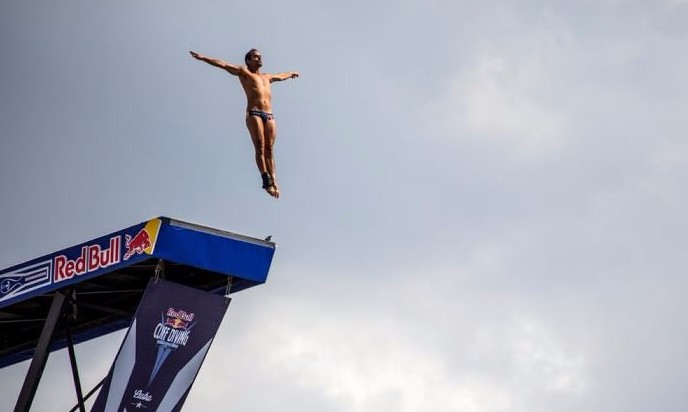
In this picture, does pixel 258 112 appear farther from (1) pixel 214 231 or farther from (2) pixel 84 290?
(2) pixel 84 290

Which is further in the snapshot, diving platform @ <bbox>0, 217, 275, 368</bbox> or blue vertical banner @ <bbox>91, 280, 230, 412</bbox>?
diving platform @ <bbox>0, 217, 275, 368</bbox>

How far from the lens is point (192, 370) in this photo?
65750 mm

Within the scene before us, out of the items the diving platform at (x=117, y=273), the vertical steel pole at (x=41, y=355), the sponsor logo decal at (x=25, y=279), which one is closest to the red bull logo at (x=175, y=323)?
the diving platform at (x=117, y=273)

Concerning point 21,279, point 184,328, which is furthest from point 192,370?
point 21,279

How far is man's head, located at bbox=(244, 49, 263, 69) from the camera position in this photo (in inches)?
2584

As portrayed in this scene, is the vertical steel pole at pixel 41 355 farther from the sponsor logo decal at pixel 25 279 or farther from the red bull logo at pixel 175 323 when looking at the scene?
the red bull logo at pixel 175 323

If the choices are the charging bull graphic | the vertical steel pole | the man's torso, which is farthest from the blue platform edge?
the man's torso

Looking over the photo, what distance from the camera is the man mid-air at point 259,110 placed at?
64250 mm

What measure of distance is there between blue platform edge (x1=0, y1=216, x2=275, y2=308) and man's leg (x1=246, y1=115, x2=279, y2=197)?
2.28 metres

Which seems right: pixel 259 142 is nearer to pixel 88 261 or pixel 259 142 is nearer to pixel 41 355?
pixel 88 261

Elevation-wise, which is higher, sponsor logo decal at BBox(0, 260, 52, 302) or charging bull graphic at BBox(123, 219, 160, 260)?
charging bull graphic at BBox(123, 219, 160, 260)

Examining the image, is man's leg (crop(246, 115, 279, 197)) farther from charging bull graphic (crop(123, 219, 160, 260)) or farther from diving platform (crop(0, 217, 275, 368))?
charging bull graphic (crop(123, 219, 160, 260))

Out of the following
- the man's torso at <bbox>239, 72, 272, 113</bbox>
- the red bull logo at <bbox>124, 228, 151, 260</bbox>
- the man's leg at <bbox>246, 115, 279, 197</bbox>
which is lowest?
the red bull logo at <bbox>124, 228, 151, 260</bbox>

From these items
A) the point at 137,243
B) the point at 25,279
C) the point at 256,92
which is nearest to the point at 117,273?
the point at 25,279
